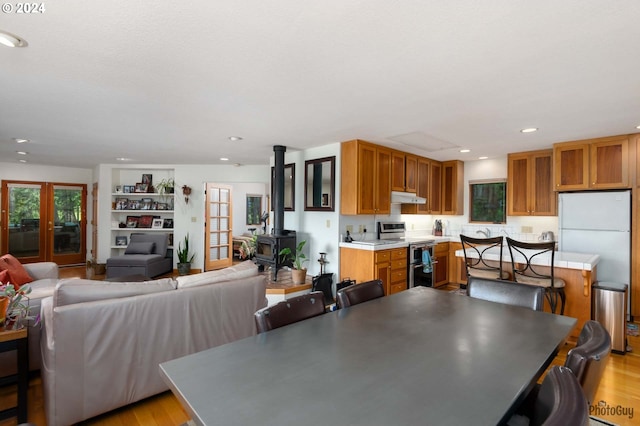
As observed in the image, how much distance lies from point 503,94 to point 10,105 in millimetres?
4516

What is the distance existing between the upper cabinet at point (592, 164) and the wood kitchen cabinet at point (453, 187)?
5.69ft

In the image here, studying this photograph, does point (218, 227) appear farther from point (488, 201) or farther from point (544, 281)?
point (544, 281)

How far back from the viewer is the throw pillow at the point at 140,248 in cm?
646

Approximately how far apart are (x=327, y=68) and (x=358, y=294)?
1538 millimetres

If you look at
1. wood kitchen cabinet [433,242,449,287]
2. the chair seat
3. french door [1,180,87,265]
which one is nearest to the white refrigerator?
the chair seat

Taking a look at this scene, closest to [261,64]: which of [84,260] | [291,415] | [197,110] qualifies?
[197,110]

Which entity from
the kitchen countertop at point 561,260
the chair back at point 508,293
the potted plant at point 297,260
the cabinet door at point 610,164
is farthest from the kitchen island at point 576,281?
the potted plant at point 297,260

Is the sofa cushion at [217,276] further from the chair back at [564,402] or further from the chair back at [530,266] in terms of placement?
the chair back at [530,266]

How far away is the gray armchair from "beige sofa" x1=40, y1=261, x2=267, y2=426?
13.0 feet

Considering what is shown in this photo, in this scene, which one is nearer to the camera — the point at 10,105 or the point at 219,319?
the point at 219,319

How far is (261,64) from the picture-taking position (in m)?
2.16

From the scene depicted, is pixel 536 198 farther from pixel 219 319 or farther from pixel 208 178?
pixel 208 178

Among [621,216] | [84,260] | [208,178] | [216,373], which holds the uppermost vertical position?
[208,178]

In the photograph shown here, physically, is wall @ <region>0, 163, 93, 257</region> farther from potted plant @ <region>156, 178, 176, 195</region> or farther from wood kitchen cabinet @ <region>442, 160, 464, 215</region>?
wood kitchen cabinet @ <region>442, 160, 464, 215</region>
